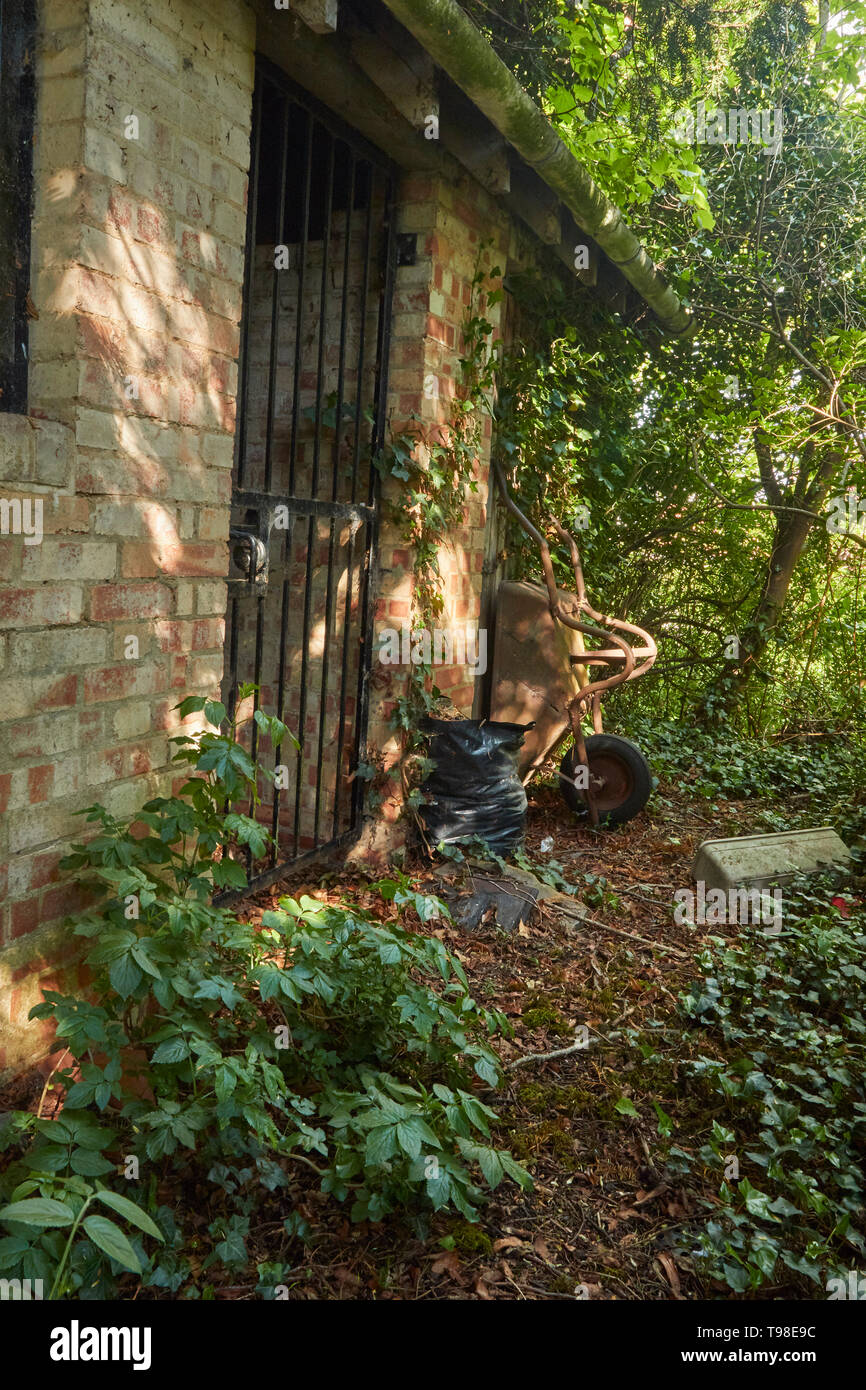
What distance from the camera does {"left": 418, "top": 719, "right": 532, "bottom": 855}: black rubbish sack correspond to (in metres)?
4.47

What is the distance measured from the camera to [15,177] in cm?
226

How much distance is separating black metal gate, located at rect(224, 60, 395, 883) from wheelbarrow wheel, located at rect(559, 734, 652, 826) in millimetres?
1591

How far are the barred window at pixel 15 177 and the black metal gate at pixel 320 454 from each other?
5.61ft

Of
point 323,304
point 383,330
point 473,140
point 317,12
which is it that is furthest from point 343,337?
point 317,12

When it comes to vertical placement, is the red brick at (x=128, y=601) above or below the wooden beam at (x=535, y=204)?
below

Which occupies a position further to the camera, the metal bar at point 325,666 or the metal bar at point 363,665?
the metal bar at point 363,665

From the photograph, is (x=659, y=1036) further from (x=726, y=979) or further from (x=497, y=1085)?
(x=497, y=1085)

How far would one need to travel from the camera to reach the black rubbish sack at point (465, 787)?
4469mm

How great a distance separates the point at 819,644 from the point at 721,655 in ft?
2.87

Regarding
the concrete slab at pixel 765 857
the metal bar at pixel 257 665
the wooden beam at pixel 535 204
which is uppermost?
the wooden beam at pixel 535 204

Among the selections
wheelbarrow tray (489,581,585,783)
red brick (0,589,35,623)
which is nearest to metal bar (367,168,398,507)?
wheelbarrow tray (489,581,585,783)

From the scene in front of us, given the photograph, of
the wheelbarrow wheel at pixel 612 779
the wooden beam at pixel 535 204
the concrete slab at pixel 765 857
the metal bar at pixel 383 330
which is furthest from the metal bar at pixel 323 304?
the concrete slab at pixel 765 857

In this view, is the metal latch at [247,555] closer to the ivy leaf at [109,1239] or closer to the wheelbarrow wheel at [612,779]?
the ivy leaf at [109,1239]

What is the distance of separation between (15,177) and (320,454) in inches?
84.7
